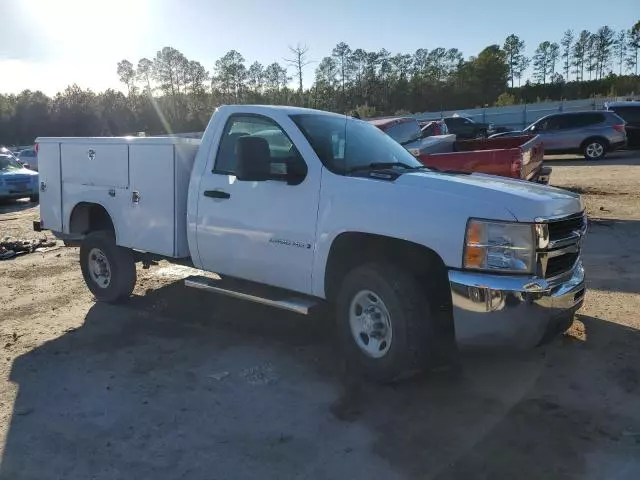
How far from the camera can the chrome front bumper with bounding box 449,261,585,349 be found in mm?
3783

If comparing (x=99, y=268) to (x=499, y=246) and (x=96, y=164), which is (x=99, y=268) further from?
(x=499, y=246)

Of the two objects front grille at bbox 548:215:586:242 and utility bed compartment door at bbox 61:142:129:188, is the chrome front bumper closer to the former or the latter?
front grille at bbox 548:215:586:242

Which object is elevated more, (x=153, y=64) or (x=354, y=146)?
(x=153, y=64)

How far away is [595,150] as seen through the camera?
21.2 m

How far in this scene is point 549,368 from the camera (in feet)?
15.3

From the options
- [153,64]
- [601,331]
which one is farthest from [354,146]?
[153,64]

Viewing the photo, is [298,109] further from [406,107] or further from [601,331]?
[406,107]

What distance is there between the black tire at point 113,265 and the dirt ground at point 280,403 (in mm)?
212

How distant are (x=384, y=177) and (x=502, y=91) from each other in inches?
3612

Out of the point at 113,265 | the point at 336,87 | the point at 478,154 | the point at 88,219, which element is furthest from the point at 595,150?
the point at 336,87

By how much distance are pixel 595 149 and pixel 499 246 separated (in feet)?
64.5

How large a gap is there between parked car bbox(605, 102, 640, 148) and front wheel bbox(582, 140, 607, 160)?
2.15 metres

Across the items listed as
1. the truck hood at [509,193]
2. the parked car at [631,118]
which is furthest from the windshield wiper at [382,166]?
the parked car at [631,118]

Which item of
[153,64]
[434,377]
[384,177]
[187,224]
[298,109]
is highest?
[153,64]
